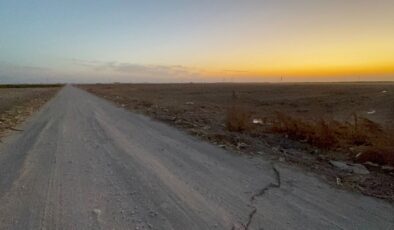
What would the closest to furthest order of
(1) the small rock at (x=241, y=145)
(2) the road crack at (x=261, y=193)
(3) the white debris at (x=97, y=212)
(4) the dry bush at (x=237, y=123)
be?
1. (2) the road crack at (x=261, y=193)
2. (3) the white debris at (x=97, y=212)
3. (1) the small rock at (x=241, y=145)
4. (4) the dry bush at (x=237, y=123)

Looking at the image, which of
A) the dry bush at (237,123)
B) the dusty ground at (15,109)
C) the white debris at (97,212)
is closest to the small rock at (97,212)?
the white debris at (97,212)

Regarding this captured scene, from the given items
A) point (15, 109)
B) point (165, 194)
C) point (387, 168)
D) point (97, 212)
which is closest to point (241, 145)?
point (387, 168)

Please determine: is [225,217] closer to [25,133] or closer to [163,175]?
[163,175]

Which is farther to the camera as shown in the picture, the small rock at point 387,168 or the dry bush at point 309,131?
the dry bush at point 309,131

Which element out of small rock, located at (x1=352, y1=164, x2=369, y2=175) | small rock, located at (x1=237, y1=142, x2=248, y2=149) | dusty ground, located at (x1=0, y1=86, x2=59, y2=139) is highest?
small rock, located at (x1=352, y1=164, x2=369, y2=175)

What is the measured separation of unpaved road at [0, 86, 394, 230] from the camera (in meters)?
4.37

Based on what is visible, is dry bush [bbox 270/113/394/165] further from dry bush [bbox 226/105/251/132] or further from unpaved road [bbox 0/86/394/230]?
unpaved road [bbox 0/86/394/230]

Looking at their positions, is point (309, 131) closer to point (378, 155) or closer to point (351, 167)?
point (378, 155)

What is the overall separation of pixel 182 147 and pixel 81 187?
159 inches

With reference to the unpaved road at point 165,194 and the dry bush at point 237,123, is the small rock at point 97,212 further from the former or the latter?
the dry bush at point 237,123

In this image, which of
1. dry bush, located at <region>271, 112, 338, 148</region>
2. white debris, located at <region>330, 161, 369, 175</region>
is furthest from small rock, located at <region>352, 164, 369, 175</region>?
dry bush, located at <region>271, 112, 338, 148</region>

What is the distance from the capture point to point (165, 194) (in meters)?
5.43

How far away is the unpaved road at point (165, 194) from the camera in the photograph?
437 centimetres

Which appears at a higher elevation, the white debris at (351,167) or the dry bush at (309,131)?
the dry bush at (309,131)
